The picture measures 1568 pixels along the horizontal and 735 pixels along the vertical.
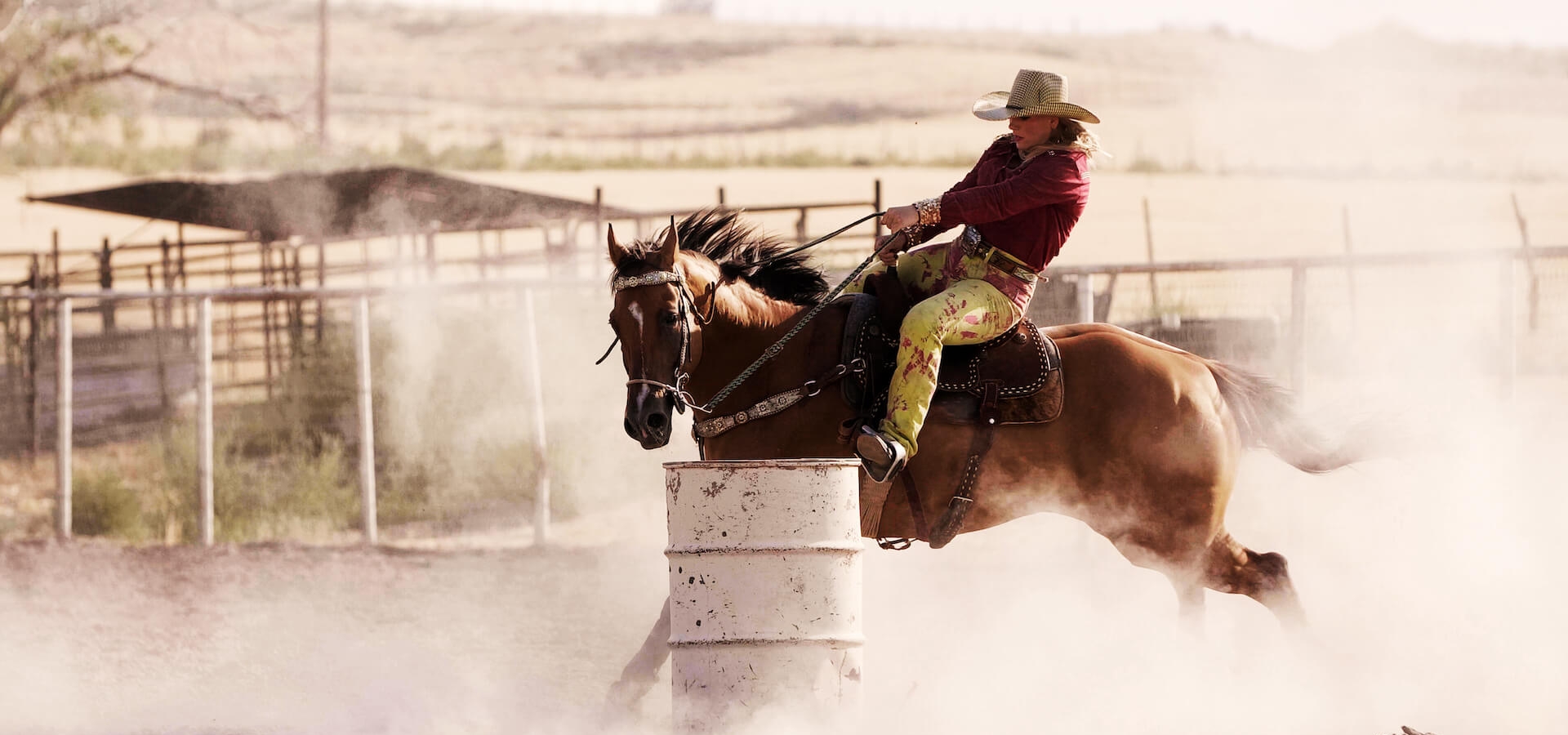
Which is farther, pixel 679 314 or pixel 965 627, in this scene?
pixel 965 627

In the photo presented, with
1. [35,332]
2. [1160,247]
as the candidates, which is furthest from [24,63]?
[1160,247]

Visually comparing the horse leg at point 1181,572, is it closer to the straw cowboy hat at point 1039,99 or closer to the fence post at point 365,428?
the straw cowboy hat at point 1039,99

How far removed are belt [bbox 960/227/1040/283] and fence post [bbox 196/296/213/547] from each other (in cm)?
684

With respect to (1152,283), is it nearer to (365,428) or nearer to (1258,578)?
(365,428)

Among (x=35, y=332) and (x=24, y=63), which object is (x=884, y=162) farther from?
(x=35, y=332)

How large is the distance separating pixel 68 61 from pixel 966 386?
2149 centimetres

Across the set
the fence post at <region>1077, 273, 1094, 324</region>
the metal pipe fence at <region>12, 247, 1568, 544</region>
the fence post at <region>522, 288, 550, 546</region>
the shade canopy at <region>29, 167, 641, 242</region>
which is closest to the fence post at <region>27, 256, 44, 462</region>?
the metal pipe fence at <region>12, 247, 1568, 544</region>

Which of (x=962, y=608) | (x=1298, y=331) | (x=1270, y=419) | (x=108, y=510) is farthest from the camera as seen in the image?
(x=108, y=510)

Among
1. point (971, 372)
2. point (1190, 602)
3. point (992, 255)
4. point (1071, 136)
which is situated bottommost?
point (1190, 602)


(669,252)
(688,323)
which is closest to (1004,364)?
(688,323)

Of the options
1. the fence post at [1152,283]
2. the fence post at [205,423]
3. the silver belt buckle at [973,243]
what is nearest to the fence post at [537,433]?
the fence post at [205,423]

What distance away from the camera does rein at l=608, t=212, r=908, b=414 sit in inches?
199

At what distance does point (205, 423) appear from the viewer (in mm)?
10594

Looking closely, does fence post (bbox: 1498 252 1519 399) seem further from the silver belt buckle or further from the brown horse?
the silver belt buckle
